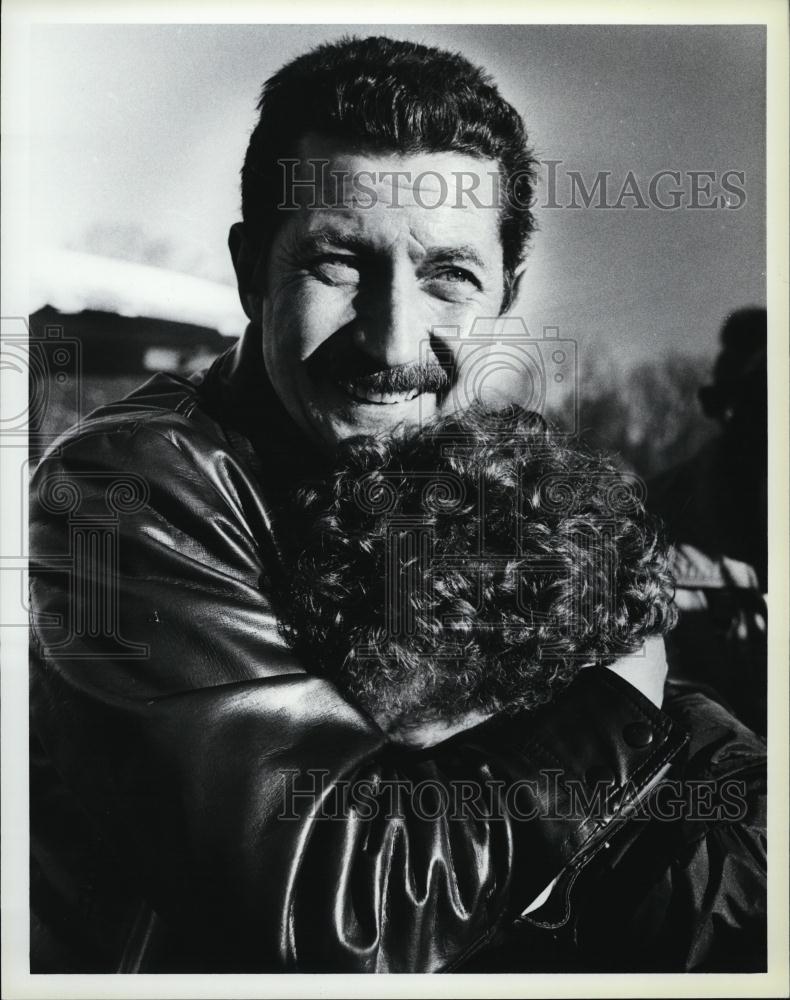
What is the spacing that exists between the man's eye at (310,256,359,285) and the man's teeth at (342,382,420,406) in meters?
0.17

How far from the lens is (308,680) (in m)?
1.57

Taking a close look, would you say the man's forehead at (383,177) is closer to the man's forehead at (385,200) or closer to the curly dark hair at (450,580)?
the man's forehead at (385,200)

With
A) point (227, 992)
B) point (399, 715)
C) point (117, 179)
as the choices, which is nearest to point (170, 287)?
point (117, 179)

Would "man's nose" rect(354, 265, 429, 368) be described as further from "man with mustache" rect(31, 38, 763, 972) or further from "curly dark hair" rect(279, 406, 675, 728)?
"curly dark hair" rect(279, 406, 675, 728)

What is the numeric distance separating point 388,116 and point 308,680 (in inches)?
36.9

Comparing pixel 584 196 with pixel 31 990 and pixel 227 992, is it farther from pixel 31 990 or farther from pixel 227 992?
pixel 31 990

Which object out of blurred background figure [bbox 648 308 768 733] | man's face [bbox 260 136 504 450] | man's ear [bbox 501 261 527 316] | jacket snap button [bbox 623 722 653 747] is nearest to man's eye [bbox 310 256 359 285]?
man's face [bbox 260 136 504 450]

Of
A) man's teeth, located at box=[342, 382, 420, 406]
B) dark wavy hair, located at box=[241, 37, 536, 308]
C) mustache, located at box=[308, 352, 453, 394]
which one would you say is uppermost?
dark wavy hair, located at box=[241, 37, 536, 308]

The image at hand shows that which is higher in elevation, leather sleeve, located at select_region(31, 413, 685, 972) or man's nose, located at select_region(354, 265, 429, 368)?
man's nose, located at select_region(354, 265, 429, 368)

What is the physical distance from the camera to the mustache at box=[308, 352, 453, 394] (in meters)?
1.63

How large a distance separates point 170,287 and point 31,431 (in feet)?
1.13

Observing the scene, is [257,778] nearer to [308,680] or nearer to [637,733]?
[308,680]

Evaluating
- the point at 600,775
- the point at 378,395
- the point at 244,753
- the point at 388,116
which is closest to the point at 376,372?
the point at 378,395

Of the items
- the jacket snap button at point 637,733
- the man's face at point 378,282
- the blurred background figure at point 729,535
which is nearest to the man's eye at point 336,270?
the man's face at point 378,282
